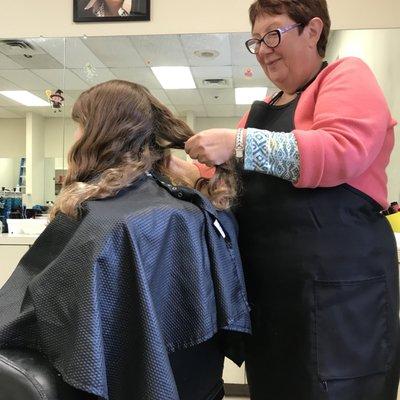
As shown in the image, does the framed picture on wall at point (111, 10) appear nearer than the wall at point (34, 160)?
Yes

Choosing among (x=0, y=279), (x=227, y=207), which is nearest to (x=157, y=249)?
(x=227, y=207)

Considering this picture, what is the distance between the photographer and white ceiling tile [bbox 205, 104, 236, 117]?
106 inches

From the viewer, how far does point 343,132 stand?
3.05 ft

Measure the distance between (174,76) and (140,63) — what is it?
0.25 metres

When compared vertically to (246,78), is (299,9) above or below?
below

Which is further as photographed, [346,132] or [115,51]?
[115,51]

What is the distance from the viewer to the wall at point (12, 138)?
3.17 m

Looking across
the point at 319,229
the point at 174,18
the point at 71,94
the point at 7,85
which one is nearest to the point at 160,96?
the point at 174,18

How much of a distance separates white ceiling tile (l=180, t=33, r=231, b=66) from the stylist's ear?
157 centimetres

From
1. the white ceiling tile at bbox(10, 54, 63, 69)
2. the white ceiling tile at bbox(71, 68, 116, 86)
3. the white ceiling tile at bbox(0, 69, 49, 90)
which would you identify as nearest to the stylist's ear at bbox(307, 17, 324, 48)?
the white ceiling tile at bbox(71, 68, 116, 86)

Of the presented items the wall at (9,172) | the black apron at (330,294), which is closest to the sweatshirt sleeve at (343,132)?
the black apron at (330,294)

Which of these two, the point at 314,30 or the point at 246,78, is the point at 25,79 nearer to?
the point at 246,78

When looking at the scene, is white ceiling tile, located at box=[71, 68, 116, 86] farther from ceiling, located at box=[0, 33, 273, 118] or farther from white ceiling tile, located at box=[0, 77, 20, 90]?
white ceiling tile, located at box=[0, 77, 20, 90]

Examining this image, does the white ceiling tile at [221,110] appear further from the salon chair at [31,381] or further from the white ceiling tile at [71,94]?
the salon chair at [31,381]
